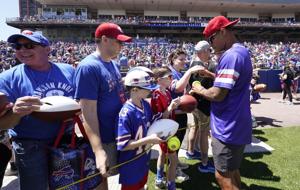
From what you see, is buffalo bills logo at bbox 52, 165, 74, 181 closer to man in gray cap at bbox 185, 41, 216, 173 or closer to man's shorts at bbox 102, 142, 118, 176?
man's shorts at bbox 102, 142, 118, 176

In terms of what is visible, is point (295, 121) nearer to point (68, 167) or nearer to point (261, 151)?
point (261, 151)

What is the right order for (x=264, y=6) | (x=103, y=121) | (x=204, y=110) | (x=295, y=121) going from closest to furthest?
(x=103, y=121) < (x=204, y=110) < (x=295, y=121) < (x=264, y=6)

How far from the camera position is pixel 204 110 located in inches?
203

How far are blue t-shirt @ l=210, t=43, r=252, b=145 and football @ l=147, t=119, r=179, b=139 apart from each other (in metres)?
0.49

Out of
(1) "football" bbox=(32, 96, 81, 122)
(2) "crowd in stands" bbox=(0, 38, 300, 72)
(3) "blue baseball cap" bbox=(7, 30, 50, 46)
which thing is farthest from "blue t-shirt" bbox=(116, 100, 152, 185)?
(2) "crowd in stands" bbox=(0, 38, 300, 72)

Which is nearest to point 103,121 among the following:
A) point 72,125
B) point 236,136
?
point 72,125

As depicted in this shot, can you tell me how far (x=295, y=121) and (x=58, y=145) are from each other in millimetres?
8569

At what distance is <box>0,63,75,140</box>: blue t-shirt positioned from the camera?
2.53 metres

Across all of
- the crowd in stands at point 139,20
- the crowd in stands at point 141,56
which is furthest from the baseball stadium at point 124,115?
the crowd in stands at point 139,20

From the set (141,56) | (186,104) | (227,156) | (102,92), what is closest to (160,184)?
(186,104)

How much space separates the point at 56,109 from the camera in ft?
8.04

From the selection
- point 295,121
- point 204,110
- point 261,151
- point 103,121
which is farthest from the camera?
point 295,121

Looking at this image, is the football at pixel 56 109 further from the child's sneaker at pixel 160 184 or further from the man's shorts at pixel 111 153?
the child's sneaker at pixel 160 184

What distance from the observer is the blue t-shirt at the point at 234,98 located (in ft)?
10.4
